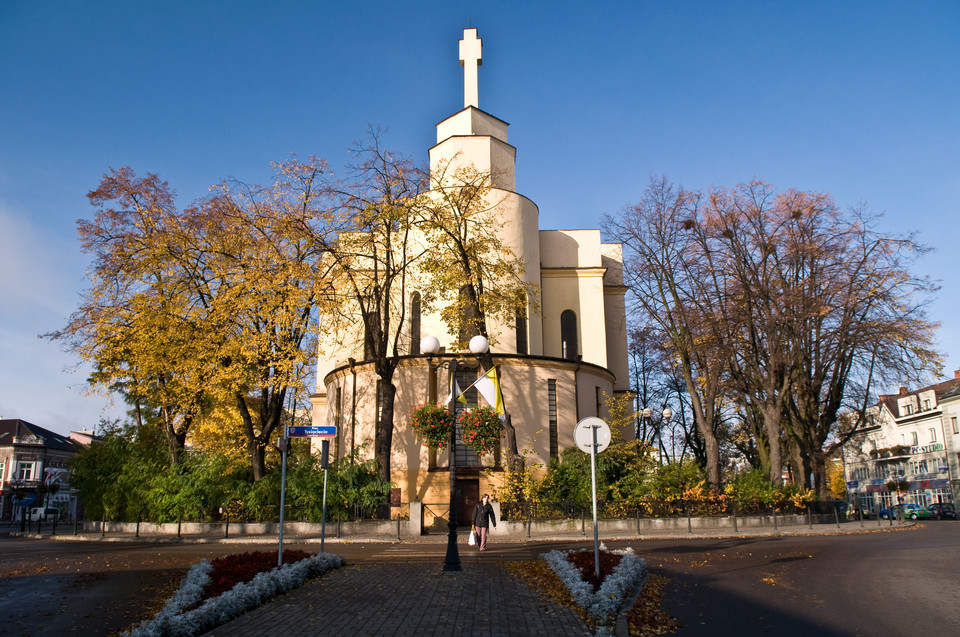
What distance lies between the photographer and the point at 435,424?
17.8m

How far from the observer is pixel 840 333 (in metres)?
29.6

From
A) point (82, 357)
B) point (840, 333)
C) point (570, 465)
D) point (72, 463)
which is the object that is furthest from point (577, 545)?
point (72, 463)

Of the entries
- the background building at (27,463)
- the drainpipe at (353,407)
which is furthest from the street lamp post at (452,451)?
the background building at (27,463)

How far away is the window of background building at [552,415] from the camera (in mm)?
30219

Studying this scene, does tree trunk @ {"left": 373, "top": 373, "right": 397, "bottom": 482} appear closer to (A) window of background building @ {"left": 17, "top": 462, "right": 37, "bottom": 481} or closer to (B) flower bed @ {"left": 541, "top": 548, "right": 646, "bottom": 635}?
(B) flower bed @ {"left": 541, "top": 548, "right": 646, "bottom": 635}

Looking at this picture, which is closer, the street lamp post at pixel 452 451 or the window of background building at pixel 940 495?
the street lamp post at pixel 452 451

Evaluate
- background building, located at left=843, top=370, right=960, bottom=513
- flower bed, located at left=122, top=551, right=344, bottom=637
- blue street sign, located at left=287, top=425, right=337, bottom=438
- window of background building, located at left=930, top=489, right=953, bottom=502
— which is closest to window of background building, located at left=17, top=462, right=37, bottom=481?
flower bed, located at left=122, top=551, right=344, bottom=637

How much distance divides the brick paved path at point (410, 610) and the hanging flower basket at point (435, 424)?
4444 mm

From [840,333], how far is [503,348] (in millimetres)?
14523

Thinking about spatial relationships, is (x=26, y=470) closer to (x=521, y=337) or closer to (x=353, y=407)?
(x=353, y=407)

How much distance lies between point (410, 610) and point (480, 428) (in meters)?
12.4

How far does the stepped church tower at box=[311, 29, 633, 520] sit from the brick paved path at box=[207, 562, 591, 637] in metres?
13.1

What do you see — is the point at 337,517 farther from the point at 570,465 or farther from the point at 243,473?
the point at 570,465

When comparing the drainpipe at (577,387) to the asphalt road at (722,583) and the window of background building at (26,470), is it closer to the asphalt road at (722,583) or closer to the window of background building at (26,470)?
the asphalt road at (722,583)
